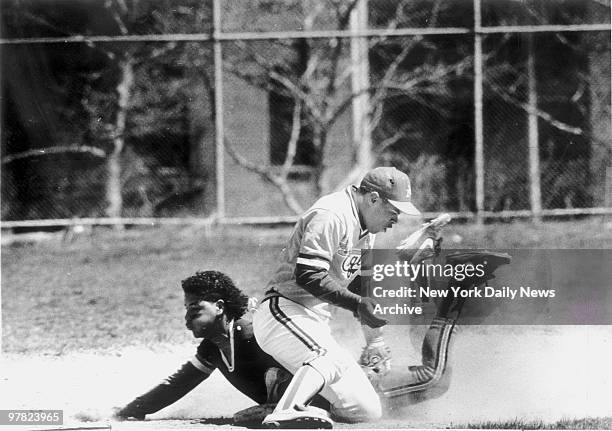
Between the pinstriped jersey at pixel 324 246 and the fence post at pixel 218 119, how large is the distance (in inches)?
118

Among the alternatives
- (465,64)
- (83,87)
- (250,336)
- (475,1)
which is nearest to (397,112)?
(465,64)

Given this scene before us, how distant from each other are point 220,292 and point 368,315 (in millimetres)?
→ 831

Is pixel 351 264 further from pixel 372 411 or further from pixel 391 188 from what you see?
pixel 372 411

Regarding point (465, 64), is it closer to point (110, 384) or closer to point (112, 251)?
point (112, 251)

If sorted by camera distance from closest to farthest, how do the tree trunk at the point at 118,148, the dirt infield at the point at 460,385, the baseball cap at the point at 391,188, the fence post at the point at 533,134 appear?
the baseball cap at the point at 391,188 → the dirt infield at the point at 460,385 → the fence post at the point at 533,134 → the tree trunk at the point at 118,148

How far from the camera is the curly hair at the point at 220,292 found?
4690 millimetres

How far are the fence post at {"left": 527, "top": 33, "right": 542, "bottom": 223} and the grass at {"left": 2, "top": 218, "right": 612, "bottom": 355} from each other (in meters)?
1.32

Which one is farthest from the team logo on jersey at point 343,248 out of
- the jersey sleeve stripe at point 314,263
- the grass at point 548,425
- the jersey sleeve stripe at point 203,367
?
the grass at point 548,425

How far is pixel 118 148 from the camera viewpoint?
910cm

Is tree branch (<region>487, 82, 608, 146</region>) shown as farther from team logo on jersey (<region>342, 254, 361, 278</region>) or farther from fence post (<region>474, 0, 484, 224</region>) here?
team logo on jersey (<region>342, 254, 361, 278</region>)

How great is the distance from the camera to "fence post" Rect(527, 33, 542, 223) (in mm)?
8203

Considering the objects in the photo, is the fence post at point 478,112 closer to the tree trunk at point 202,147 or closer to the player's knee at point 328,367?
the tree trunk at point 202,147

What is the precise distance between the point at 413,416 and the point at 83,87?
4.87 metres

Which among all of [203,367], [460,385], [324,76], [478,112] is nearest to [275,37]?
[324,76]
